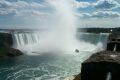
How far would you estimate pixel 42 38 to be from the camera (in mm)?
68000

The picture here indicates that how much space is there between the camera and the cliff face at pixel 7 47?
48153 mm

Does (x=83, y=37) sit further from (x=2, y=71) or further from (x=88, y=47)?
(x=2, y=71)

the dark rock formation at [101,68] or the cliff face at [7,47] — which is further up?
the dark rock formation at [101,68]

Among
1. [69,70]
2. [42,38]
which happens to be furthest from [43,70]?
[42,38]

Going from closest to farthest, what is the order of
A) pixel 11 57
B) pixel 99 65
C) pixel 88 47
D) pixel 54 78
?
pixel 99 65, pixel 54 78, pixel 11 57, pixel 88 47

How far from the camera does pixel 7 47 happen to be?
51.6 m

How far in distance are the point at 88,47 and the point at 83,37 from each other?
384 inches

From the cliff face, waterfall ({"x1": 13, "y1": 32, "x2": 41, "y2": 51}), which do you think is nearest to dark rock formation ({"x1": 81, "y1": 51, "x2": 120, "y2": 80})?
the cliff face

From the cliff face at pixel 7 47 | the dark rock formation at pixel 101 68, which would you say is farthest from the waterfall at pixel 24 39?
the dark rock formation at pixel 101 68

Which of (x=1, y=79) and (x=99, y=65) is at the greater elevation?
(x=99, y=65)

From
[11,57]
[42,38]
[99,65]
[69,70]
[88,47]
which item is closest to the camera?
[99,65]

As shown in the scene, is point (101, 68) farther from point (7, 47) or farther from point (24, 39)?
point (24, 39)

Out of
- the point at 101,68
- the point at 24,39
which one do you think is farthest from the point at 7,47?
the point at 101,68

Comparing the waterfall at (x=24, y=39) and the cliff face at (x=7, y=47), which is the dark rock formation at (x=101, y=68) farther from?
the waterfall at (x=24, y=39)
